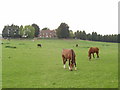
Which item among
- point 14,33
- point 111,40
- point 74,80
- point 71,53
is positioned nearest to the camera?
point 74,80

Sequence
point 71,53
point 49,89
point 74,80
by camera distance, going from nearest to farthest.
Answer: point 49,89 < point 74,80 < point 71,53

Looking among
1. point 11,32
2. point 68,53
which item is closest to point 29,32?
point 11,32

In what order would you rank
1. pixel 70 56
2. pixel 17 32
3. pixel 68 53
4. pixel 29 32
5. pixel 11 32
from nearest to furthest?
pixel 70 56, pixel 68 53, pixel 11 32, pixel 17 32, pixel 29 32

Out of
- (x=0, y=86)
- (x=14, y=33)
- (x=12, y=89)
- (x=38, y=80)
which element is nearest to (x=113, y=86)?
(x=38, y=80)

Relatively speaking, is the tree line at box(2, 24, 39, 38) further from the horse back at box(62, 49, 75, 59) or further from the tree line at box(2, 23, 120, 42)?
the horse back at box(62, 49, 75, 59)

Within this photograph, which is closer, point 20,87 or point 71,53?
point 20,87

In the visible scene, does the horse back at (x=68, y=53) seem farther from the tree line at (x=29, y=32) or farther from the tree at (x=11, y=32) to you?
the tree at (x=11, y=32)

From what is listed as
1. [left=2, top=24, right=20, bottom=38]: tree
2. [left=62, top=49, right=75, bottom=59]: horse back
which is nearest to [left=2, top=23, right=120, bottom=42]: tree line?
[left=2, top=24, right=20, bottom=38]: tree

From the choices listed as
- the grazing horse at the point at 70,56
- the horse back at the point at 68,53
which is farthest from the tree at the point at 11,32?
the grazing horse at the point at 70,56

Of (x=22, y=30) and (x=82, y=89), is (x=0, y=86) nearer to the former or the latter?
(x=82, y=89)

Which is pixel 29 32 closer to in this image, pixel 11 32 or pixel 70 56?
pixel 11 32

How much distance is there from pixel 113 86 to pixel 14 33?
11711cm

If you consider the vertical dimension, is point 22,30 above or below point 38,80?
above

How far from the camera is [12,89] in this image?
12.1m
